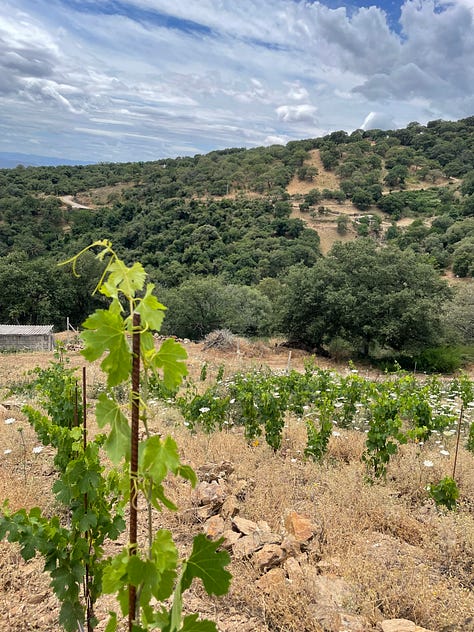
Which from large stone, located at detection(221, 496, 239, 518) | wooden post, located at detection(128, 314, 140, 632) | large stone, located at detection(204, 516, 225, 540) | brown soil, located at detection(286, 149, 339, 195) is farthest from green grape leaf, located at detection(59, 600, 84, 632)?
brown soil, located at detection(286, 149, 339, 195)

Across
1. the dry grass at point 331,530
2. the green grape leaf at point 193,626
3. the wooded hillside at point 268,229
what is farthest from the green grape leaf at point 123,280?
the wooded hillside at point 268,229

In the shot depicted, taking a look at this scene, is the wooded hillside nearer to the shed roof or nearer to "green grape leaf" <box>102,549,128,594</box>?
the shed roof

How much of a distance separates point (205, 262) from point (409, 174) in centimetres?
3356

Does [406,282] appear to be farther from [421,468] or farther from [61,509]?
[61,509]

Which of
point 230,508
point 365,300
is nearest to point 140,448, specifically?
point 230,508

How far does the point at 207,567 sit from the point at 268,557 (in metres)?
2.14

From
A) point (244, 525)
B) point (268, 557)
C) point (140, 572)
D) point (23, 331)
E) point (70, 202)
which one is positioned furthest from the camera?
point (70, 202)

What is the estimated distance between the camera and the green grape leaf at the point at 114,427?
3.94 ft

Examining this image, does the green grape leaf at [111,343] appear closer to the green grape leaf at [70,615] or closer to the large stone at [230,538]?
the green grape leaf at [70,615]

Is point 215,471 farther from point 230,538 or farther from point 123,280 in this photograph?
point 123,280

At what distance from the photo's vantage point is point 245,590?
114 inches

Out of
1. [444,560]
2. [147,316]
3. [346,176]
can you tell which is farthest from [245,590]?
[346,176]

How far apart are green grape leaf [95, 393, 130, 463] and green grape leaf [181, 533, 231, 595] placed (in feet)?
1.12

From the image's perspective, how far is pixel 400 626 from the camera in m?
2.52
